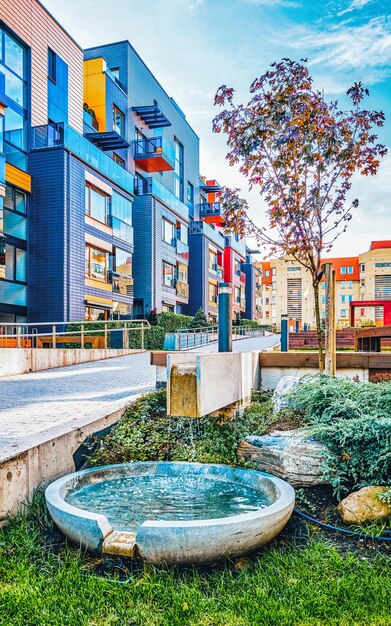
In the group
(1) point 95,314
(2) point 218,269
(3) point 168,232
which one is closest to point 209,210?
(2) point 218,269

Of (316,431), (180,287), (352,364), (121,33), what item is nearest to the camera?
(316,431)

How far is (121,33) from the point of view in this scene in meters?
28.4

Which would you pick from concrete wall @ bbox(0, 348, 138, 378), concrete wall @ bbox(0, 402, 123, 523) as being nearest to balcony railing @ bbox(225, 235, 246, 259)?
concrete wall @ bbox(0, 348, 138, 378)

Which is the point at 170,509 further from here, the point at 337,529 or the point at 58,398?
the point at 58,398

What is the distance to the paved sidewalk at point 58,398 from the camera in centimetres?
501

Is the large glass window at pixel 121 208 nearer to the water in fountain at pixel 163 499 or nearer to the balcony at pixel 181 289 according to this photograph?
the balcony at pixel 181 289

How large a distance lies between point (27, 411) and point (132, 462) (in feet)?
7.08

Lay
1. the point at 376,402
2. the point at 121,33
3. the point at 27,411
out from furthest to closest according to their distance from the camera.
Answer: the point at 121,33, the point at 27,411, the point at 376,402

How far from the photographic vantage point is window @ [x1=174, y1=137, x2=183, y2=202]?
125 feet

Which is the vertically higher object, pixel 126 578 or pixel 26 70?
pixel 26 70

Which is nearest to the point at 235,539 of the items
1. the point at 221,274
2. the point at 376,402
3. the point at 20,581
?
the point at 20,581

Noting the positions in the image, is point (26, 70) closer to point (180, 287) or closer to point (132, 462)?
point (180, 287)

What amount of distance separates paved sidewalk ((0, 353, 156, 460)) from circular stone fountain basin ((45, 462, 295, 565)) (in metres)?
0.71

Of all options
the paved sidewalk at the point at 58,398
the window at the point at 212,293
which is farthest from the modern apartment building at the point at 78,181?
the paved sidewalk at the point at 58,398
